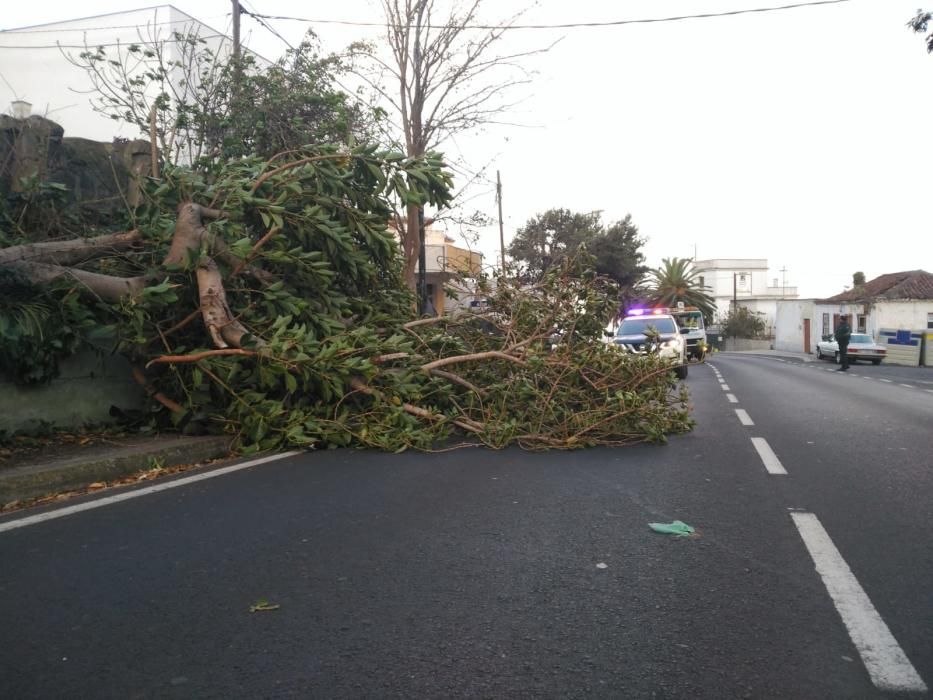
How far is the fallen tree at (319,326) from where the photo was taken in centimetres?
765

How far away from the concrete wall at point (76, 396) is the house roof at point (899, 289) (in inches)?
2193

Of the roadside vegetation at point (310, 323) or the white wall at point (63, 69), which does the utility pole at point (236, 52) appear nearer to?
the roadside vegetation at point (310, 323)

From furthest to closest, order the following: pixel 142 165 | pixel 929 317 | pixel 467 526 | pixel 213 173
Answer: pixel 929 317
pixel 142 165
pixel 213 173
pixel 467 526

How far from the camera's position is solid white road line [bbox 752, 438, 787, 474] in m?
7.06

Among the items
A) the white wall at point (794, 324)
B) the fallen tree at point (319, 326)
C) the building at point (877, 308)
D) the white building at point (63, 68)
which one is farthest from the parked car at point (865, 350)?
the fallen tree at point (319, 326)

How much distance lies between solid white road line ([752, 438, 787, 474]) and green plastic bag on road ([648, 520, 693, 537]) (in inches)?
89.5

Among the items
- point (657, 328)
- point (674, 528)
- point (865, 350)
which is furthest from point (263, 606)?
point (865, 350)

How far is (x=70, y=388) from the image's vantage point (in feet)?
25.3

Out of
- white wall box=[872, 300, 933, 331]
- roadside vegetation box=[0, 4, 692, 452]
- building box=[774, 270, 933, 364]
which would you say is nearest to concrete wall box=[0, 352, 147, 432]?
roadside vegetation box=[0, 4, 692, 452]

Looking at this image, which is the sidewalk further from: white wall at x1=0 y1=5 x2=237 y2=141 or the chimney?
white wall at x1=0 y1=5 x2=237 y2=141

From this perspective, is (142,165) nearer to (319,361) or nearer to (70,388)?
(70,388)

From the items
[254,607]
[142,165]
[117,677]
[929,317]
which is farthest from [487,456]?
[929,317]

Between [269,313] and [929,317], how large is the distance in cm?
5526

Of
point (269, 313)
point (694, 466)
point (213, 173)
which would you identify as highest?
point (213, 173)
